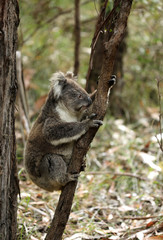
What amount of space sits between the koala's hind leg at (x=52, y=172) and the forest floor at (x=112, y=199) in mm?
330

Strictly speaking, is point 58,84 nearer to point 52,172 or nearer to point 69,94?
point 69,94

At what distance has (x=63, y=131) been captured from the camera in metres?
2.96

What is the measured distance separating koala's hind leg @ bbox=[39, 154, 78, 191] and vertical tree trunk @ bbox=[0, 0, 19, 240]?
49 cm

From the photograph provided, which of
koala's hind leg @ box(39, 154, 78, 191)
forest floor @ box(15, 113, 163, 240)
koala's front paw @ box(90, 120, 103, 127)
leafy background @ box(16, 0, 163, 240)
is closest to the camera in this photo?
koala's front paw @ box(90, 120, 103, 127)

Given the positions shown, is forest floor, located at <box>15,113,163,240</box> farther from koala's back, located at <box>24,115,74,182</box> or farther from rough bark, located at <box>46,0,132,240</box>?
rough bark, located at <box>46,0,132,240</box>

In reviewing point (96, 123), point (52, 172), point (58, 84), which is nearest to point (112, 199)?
point (52, 172)

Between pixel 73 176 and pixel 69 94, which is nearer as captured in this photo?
pixel 73 176

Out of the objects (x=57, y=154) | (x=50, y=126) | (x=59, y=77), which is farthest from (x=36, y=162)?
(x=59, y=77)

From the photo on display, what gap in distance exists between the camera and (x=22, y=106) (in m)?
4.68

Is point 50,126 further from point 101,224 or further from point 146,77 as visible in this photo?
point 146,77

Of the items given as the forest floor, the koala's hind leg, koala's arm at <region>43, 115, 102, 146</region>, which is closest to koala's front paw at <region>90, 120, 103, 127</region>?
koala's arm at <region>43, 115, 102, 146</region>

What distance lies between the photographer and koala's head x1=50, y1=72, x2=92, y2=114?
322 cm

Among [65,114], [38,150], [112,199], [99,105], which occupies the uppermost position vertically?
[99,105]

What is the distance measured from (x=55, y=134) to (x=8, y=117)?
722 millimetres
